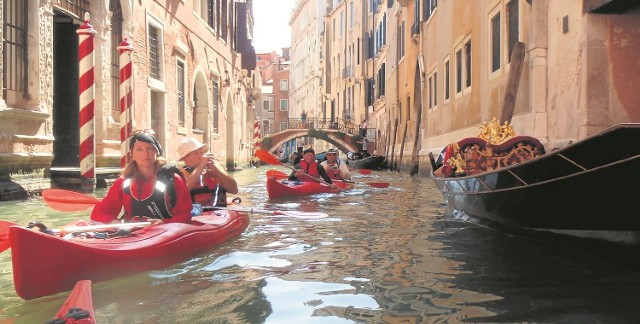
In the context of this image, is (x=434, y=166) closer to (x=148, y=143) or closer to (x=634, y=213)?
(x=634, y=213)

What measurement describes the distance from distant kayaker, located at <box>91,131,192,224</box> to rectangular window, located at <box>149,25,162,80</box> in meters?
→ 8.34

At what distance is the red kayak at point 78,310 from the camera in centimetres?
210

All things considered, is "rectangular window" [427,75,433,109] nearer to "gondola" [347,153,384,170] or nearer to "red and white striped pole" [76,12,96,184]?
"gondola" [347,153,384,170]

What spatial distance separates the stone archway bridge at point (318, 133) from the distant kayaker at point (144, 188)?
99.3 feet

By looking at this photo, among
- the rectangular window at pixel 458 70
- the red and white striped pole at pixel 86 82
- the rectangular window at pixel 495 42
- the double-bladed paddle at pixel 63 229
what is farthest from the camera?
the rectangular window at pixel 458 70

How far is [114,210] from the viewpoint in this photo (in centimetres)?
412

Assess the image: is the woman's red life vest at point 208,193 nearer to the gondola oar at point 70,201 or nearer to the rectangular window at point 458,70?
the gondola oar at point 70,201

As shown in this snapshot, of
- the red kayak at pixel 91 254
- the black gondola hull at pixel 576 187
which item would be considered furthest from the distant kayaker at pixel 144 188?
the black gondola hull at pixel 576 187

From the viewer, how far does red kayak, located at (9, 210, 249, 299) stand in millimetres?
2965

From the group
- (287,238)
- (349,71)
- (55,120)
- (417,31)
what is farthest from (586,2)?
(349,71)

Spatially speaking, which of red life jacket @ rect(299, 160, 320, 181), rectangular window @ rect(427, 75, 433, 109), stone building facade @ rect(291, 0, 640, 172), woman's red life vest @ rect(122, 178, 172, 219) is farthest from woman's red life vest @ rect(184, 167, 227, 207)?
rectangular window @ rect(427, 75, 433, 109)

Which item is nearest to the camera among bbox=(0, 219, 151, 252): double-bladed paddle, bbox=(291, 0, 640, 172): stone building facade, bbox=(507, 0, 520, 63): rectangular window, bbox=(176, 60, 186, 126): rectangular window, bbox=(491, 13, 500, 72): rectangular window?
bbox=(0, 219, 151, 252): double-bladed paddle

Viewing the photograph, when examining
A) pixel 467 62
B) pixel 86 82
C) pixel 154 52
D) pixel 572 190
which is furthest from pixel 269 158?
pixel 572 190

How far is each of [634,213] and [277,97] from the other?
60.4 m
